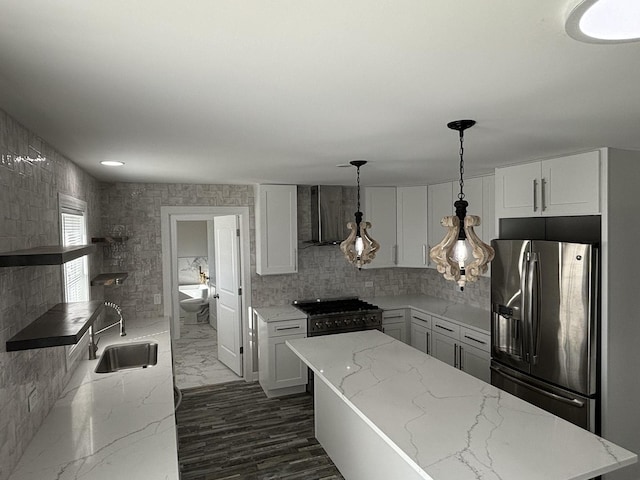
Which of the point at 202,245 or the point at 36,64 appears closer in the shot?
the point at 36,64

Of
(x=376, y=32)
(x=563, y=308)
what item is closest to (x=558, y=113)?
(x=376, y=32)

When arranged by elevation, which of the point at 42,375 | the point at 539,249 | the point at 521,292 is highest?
the point at 539,249

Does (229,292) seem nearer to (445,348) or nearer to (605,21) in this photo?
(445,348)

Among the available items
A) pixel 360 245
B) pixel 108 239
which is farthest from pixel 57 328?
pixel 108 239

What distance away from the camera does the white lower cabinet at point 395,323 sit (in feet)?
15.5

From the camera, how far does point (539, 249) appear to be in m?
2.91

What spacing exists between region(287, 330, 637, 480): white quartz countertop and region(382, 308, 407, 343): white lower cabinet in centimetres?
191

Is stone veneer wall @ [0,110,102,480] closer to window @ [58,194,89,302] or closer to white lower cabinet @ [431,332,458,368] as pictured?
window @ [58,194,89,302]

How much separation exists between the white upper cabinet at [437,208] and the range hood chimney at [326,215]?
106 cm

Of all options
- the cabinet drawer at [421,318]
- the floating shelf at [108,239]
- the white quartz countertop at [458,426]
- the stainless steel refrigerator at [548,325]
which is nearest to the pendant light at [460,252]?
the white quartz countertop at [458,426]

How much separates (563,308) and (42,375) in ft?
10.3

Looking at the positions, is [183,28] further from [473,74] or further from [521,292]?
[521,292]

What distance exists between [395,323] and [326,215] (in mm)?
1511

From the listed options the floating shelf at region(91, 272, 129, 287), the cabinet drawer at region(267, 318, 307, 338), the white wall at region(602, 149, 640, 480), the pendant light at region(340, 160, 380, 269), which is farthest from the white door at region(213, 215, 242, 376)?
the white wall at region(602, 149, 640, 480)
